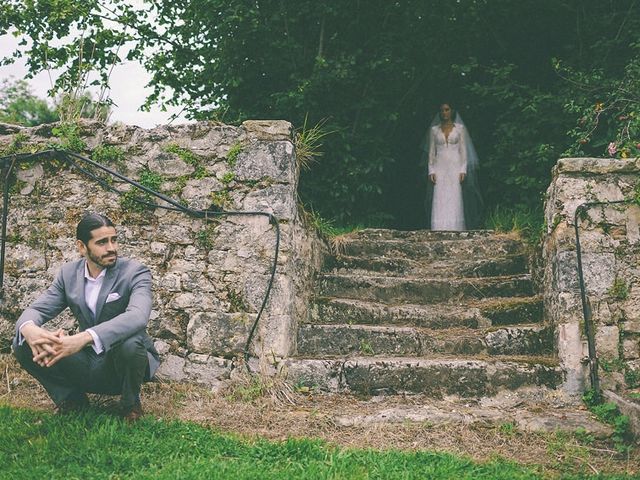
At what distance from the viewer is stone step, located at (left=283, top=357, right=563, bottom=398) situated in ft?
14.1

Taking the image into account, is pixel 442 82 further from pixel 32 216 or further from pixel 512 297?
pixel 32 216

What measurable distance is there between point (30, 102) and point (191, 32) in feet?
85.2

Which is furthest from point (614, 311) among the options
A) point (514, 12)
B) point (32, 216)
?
point (514, 12)

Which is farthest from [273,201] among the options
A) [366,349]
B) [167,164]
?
[366,349]

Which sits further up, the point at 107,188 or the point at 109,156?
the point at 109,156

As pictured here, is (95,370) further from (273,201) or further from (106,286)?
(273,201)

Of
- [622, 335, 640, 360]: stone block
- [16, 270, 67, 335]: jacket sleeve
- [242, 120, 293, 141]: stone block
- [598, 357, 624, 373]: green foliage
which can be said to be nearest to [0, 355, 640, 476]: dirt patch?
[16, 270, 67, 335]: jacket sleeve

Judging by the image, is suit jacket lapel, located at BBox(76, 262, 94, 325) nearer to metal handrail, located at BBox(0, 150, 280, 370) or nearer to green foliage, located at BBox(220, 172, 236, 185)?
metal handrail, located at BBox(0, 150, 280, 370)

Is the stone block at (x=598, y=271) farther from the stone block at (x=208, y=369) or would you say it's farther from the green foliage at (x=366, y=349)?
the stone block at (x=208, y=369)

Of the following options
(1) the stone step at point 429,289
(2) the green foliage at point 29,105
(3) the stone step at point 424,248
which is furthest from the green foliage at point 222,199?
(2) the green foliage at point 29,105

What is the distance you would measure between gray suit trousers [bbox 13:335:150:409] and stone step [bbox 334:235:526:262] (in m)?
2.82

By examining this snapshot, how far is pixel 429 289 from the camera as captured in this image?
5.38 metres

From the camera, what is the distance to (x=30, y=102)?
30.4m

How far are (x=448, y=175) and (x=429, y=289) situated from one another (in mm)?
3048
